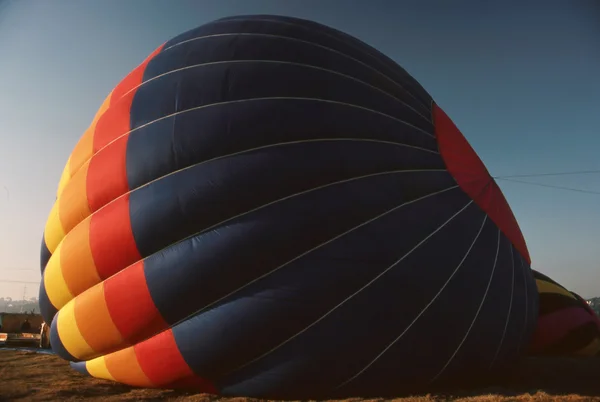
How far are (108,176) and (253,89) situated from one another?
245 centimetres

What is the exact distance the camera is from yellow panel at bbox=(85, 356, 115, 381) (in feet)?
19.8

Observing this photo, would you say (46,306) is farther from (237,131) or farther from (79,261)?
(237,131)

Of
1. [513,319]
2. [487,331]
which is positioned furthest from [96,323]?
[513,319]

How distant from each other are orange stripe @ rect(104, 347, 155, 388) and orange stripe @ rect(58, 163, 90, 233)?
7.20 ft

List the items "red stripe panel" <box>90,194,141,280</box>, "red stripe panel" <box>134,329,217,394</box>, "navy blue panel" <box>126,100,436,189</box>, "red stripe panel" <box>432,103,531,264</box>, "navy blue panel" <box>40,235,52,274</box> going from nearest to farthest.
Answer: "red stripe panel" <box>134,329,217,394</box>, "navy blue panel" <box>126,100,436,189</box>, "red stripe panel" <box>90,194,141,280</box>, "red stripe panel" <box>432,103,531,264</box>, "navy blue panel" <box>40,235,52,274</box>

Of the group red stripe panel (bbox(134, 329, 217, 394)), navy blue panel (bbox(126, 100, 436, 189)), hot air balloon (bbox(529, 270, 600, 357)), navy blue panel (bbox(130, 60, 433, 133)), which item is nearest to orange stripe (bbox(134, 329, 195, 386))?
red stripe panel (bbox(134, 329, 217, 394))

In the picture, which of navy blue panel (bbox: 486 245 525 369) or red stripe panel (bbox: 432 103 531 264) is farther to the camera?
red stripe panel (bbox: 432 103 531 264)

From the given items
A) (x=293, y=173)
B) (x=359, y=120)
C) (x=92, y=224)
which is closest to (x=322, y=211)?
(x=293, y=173)

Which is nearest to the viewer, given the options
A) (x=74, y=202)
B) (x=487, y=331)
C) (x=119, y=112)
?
(x=487, y=331)

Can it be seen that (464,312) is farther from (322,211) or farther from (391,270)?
(322,211)

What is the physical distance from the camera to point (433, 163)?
6.02m

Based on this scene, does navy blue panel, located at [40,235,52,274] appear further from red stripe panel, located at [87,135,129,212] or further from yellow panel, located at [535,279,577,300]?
yellow panel, located at [535,279,577,300]

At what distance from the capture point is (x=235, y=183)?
207 inches

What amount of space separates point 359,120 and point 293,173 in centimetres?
125
